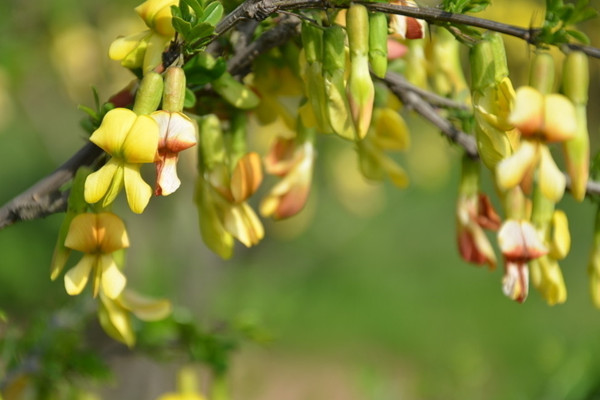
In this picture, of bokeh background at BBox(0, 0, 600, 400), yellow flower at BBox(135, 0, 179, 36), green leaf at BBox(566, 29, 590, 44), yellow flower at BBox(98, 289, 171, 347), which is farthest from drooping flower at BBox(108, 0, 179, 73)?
bokeh background at BBox(0, 0, 600, 400)

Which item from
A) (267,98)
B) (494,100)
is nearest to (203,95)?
(267,98)

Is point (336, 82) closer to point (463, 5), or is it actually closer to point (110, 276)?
point (463, 5)

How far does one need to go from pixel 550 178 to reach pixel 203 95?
38cm

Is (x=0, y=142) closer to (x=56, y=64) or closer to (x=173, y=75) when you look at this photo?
(x=56, y=64)

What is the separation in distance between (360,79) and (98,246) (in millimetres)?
275

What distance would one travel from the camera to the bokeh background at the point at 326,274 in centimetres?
203

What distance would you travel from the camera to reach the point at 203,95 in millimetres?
879

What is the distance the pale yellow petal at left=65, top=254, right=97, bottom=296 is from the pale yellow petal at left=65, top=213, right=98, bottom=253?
19 millimetres

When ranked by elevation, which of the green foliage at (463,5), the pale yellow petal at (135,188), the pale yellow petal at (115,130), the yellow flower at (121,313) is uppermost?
the pale yellow petal at (115,130)

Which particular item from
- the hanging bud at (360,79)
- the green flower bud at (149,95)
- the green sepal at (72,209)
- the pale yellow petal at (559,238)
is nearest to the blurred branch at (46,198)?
the green sepal at (72,209)

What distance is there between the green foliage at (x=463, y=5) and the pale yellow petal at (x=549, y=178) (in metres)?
0.14

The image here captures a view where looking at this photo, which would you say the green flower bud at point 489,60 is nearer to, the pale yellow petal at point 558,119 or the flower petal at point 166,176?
the pale yellow petal at point 558,119

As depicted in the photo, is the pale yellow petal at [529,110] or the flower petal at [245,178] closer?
the pale yellow petal at [529,110]

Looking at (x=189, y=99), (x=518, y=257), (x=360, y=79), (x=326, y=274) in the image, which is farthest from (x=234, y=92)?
(x=326, y=274)
